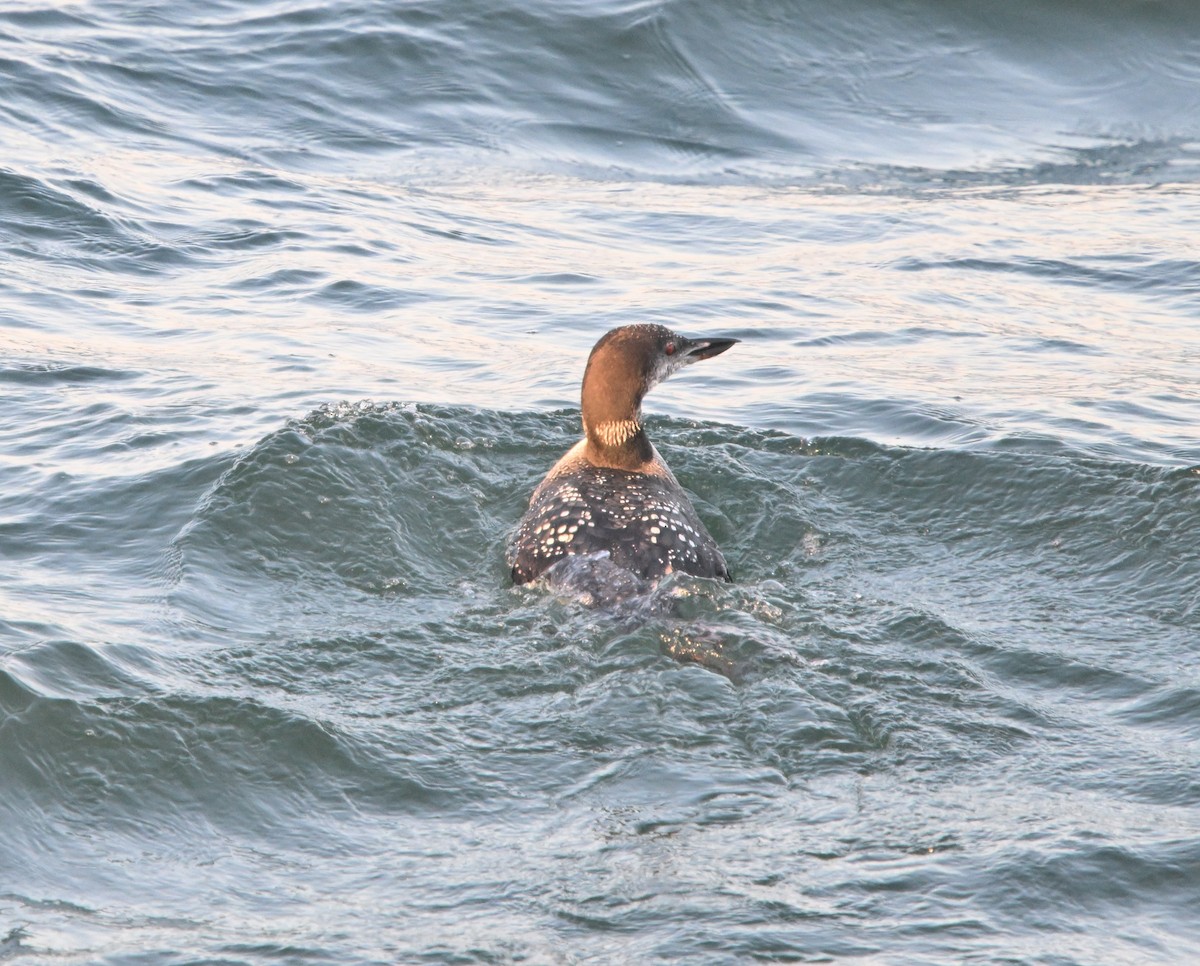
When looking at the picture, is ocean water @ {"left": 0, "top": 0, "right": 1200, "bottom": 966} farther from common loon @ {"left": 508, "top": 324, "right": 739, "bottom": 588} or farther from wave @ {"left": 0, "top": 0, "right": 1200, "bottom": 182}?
common loon @ {"left": 508, "top": 324, "right": 739, "bottom": 588}

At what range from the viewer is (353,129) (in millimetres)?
12477

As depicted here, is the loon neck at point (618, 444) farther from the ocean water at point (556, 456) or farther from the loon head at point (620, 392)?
the ocean water at point (556, 456)

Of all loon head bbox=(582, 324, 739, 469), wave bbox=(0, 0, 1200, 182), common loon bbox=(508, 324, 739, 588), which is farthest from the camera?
wave bbox=(0, 0, 1200, 182)

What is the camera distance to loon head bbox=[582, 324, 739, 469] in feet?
21.1

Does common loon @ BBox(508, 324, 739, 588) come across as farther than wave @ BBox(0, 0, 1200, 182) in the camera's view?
No

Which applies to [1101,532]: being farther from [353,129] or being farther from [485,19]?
[485,19]

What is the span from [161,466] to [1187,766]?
4.39 m

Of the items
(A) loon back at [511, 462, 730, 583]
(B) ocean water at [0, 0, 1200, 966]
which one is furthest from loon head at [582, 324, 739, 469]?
(B) ocean water at [0, 0, 1200, 966]

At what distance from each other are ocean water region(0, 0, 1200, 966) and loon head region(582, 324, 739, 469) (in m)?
0.67

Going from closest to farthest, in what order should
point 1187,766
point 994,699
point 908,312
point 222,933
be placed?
point 222,933 → point 1187,766 → point 994,699 → point 908,312

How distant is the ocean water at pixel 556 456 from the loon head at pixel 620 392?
67cm

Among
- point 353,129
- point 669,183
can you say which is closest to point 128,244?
point 353,129

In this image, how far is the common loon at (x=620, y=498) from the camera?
5754mm

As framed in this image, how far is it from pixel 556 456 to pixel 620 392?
116 centimetres
